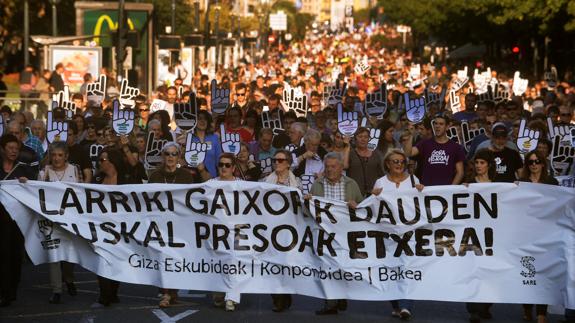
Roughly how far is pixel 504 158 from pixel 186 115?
203 inches

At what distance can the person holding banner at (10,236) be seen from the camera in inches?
481

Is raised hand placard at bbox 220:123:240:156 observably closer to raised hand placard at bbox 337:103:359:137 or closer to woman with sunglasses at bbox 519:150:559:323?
raised hand placard at bbox 337:103:359:137

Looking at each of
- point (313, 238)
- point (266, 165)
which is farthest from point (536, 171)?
point (266, 165)

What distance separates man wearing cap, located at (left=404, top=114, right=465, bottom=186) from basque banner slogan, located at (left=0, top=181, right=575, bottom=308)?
7.35 feet

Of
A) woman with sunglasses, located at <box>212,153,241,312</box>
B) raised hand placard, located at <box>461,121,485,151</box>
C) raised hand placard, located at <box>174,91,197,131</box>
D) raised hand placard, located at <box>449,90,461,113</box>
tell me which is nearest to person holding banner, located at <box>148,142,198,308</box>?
woman with sunglasses, located at <box>212,153,241,312</box>

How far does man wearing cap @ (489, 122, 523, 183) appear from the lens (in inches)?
549

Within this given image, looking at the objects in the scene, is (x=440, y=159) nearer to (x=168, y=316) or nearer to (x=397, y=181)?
(x=397, y=181)

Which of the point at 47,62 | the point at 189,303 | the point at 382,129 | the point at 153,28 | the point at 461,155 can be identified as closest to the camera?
the point at 189,303

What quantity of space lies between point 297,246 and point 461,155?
2974 millimetres

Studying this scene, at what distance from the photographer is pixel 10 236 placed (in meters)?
12.4

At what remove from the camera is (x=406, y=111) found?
1862 cm

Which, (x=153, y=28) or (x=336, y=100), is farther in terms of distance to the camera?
(x=153, y=28)

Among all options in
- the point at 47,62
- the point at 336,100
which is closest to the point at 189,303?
the point at 336,100

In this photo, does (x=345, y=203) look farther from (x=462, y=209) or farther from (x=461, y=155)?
(x=461, y=155)
